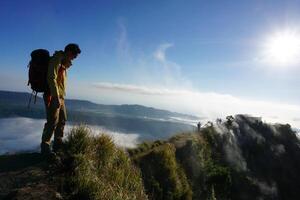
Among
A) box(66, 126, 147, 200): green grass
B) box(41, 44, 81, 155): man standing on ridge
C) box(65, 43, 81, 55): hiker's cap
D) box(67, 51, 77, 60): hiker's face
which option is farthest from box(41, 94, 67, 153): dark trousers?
box(65, 43, 81, 55): hiker's cap

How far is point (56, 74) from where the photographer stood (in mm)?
9016

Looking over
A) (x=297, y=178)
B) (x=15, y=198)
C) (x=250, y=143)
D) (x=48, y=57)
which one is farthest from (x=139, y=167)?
(x=297, y=178)

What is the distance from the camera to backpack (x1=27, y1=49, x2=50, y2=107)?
9.09m

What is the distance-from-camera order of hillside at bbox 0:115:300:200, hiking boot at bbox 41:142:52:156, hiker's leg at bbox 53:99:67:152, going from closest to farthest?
hillside at bbox 0:115:300:200, hiking boot at bbox 41:142:52:156, hiker's leg at bbox 53:99:67:152

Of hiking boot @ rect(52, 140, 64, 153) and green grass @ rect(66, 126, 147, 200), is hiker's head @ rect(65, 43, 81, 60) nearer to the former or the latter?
green grass @ rect(66, 126, 147, 200)

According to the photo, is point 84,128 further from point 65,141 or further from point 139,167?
point 139,167

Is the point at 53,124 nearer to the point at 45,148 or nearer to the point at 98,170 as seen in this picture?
the point at 45,148

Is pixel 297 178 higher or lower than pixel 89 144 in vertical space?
lower

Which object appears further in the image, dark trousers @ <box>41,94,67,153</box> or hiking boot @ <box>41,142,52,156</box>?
hiking boot @ <box>41,142,52,156</box>

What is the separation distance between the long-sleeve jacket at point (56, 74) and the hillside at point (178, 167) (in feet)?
4.54

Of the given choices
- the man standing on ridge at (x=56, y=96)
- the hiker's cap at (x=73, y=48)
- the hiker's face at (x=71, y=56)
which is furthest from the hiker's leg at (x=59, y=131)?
the hiker's cap at (x=73, y=48)

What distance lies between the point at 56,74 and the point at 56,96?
1.77 feet

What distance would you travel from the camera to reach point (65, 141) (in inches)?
391

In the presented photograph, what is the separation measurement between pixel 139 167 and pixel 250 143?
1702 cm
